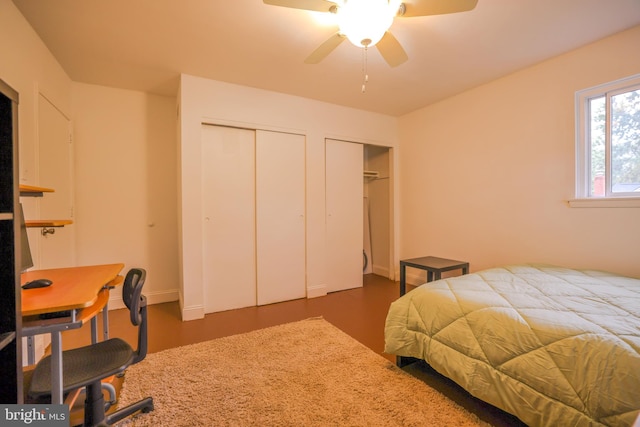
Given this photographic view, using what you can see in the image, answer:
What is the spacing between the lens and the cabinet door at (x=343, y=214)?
3680 millimetres

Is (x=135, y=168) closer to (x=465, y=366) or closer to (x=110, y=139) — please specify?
(x=110, y=139)

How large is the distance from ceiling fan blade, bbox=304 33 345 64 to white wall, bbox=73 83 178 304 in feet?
7.18

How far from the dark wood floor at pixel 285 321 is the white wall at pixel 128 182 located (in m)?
0.60

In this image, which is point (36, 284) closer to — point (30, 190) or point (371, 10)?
point (30, 190)

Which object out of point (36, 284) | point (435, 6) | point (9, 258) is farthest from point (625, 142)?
point (36, 284)

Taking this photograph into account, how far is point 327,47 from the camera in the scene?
1952 millimetres

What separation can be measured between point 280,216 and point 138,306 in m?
2.04

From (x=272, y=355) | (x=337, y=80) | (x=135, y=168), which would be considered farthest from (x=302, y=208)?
(x=135, y=168)

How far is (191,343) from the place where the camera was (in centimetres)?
223

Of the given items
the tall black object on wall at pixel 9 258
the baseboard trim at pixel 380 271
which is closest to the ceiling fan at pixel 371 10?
the tall black object on wall at pixel 9 258

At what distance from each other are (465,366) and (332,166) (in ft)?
9.07

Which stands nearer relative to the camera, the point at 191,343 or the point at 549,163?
the point at 191,343

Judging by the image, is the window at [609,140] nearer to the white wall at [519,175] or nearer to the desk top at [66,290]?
the white wall at [519,175]

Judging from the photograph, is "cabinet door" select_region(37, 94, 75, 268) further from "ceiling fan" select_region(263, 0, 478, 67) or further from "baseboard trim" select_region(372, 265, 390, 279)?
"baseboard trim" select_region(372, 265, 390, 279)
